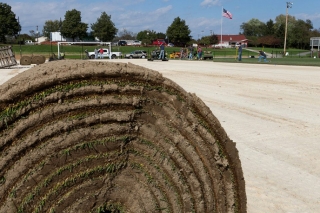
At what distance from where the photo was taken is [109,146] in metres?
2.82

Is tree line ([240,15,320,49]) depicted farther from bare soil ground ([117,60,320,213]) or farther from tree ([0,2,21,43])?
bare soil ground ([117,60,320,213])

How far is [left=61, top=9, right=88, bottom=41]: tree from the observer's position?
8912 centimetres

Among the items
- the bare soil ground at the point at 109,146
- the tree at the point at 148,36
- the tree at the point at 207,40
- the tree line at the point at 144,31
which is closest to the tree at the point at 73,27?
the tree line at the point at 144,31

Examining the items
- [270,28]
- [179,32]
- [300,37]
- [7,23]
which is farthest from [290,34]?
[7,23]

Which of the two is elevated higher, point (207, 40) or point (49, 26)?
point (49, 26)

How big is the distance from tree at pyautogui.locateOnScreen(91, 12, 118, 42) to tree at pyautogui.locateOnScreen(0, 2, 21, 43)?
18.1 metres

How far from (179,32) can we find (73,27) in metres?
27.6

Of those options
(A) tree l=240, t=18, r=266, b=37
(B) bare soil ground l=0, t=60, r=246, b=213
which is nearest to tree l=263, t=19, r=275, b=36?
(A) tree l=240, t=18, r=266, b=37

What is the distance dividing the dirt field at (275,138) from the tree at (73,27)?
77441mm

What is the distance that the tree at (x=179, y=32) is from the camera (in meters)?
102

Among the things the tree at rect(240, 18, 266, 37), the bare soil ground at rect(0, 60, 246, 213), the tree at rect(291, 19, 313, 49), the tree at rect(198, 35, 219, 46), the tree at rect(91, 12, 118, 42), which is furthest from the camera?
the tree at rect(240, 18, 266, 37)

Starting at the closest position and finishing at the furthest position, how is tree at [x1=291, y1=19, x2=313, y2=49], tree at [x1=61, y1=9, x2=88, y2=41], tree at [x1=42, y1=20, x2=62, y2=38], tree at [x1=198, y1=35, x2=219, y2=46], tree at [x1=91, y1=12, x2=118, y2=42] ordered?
1. tree at [x1=61, y1=9, x2=88, y2=41]
2. tree at [x1=91, y1=12, x2=118, y2=42]
3. tree at [x1=198, y1=35, x2=219, y2=46]
4. tree at [x1=291, y1=19, x2=313, y2=49]
5. tree at [x1=42, y1=20, x2=62, y2=38]

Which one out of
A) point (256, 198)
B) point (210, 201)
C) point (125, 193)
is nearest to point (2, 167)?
point (125, 193)

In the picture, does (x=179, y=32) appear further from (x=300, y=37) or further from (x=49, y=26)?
(x=49, y=26)
